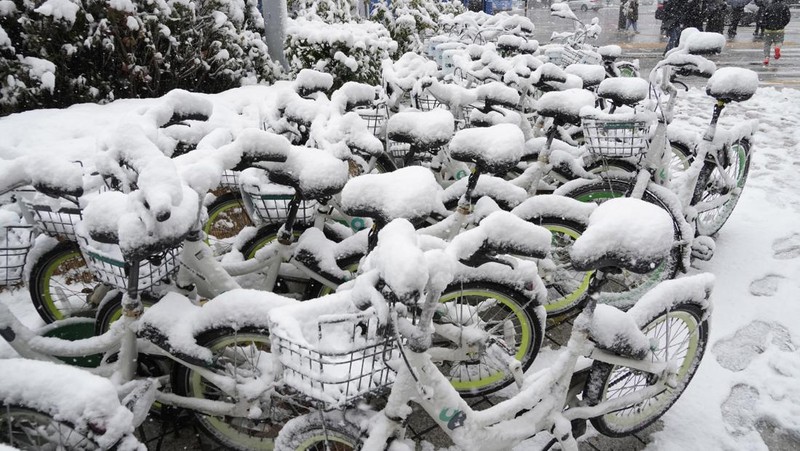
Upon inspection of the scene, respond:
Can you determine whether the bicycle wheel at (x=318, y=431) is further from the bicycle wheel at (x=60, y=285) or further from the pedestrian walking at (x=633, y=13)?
the pedestrian walking at (x=633, y=13)

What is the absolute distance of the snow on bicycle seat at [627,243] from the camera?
1771mm

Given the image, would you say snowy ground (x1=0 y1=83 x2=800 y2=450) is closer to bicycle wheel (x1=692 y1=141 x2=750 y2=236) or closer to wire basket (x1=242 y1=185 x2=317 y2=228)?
bicycle wheel (x1=692 y1=141 x2=750 y2=236)

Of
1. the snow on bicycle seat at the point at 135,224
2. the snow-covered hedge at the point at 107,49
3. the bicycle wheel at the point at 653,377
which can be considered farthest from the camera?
the snow-covered hedge at the point at 107,49

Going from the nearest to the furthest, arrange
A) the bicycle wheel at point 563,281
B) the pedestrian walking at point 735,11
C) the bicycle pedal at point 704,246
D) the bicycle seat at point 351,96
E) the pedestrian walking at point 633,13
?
the bicycle seat at point 351,96 → the bicycle wheel at point 563,281 → the bicycle pedal at point 704,246 → the pedestrian walking at point 735,11 → the pedestrian walking at point 633,13

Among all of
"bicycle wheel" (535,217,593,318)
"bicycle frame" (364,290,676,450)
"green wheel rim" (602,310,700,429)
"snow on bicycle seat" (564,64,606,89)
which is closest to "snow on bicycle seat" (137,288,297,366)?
"bicycle frame" (364,290,676,450)

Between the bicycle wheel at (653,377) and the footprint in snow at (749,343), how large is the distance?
73 cm

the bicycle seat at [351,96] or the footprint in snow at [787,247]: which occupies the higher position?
the bicycle seat at [351,96]

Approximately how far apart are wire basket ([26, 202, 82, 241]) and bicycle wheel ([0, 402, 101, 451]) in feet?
3.38

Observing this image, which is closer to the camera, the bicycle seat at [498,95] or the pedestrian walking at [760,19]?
the bicycle seat at [498,95]

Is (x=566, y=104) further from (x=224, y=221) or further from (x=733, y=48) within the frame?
(x=733, y=48)

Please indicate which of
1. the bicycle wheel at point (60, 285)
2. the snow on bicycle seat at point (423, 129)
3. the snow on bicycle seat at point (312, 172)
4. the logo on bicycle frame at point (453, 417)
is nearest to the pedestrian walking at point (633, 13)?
the snow on bicycle seat at point (423, 129)

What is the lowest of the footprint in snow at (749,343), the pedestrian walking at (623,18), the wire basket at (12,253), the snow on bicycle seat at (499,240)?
the footprint in snow at (749,343)

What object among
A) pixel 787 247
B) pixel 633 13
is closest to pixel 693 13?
pixel 633 13

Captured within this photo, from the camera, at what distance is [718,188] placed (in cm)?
392
